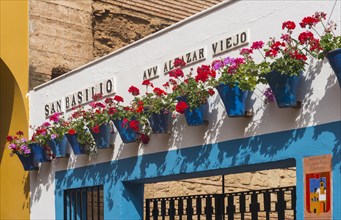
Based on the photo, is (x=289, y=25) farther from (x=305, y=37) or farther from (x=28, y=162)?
(x=28, y=162)

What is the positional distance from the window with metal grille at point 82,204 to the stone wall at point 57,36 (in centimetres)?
190

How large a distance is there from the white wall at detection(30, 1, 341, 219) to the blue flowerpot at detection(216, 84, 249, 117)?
133 mm

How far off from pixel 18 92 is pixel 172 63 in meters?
3.65

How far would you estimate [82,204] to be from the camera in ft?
35.2

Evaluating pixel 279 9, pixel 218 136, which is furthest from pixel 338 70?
pixel 218 136

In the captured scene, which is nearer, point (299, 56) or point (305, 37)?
point (305, 37)

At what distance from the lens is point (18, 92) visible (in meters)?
12.1

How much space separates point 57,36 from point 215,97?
472 centimetres

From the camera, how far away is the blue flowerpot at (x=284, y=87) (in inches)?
285

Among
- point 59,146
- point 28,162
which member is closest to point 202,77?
point 59,146

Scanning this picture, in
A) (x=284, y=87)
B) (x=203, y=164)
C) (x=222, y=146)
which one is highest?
(x=284, y=87)

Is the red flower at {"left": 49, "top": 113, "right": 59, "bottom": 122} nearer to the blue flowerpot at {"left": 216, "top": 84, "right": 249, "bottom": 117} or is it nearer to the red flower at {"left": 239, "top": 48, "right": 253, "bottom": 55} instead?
the blue flowerpot at {"left": 216, "top": 84, "right": 249, "bottom": 117}

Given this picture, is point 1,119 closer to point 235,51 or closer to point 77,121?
point 77,121

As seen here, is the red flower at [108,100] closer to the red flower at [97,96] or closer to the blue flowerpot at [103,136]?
the blue flowerpot at [103,136]
